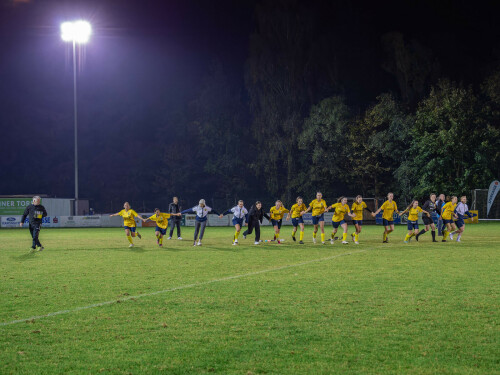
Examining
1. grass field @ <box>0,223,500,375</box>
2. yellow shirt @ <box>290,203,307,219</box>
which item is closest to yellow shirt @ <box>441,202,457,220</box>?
yellow shirt @ <box>290,203,307,219</box>

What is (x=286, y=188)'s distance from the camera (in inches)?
2174

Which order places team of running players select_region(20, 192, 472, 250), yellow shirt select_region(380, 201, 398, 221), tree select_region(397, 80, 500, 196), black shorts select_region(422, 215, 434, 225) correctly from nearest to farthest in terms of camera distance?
team of running players select_region(20, 192, 472, 250)
yellow shirt select_region(380, 201, 398, 221)
black shorts select_region(422, 215, 434, 225)
tree select_region(397, 80, 500, 196)

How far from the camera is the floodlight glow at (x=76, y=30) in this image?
1892 inches

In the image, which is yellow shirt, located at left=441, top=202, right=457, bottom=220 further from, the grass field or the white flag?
the white flag

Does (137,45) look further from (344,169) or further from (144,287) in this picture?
(144,287)

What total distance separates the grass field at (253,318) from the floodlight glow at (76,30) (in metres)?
36.6

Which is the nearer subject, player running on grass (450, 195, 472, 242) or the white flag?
player running on grass (450, 195, 472, 242)

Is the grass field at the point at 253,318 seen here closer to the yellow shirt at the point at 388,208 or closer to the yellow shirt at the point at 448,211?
the yellow shirt at the point at 388,208

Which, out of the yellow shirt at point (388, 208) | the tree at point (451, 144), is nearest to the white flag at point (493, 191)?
the tree at point (451, 144)

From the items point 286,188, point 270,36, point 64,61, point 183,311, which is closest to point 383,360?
point 183,311

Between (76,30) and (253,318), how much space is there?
45136 millimetres

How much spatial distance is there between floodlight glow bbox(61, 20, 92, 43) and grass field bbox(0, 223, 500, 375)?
36647 millimetres

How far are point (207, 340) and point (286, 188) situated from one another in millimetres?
48447

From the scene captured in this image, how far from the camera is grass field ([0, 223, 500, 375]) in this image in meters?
6.05
